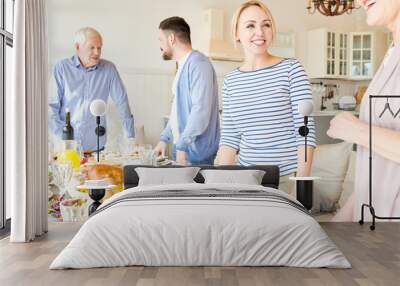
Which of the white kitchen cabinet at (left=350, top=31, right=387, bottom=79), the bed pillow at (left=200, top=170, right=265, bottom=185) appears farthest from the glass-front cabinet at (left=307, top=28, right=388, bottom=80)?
the bed pillow at (left=200, top=170, right=265, bottom=185)

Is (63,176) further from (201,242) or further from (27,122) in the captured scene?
(201,242)

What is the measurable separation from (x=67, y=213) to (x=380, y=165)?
11.6 ft

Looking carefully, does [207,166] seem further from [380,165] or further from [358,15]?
[358,15]

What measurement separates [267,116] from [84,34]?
2314 mm

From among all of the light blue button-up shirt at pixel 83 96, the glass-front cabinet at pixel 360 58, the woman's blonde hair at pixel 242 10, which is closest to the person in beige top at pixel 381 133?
the glass-front cabinet at pixel 360 58

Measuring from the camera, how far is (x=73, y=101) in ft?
24.3

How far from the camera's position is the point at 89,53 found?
24.5 ft

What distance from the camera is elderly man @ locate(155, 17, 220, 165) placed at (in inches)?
290

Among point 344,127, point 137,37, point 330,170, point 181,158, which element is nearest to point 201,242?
point 181,158

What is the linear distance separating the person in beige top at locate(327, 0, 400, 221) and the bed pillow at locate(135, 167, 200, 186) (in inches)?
69.0

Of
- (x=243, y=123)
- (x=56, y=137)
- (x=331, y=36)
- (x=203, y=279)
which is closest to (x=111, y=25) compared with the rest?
(x=56, y=137)

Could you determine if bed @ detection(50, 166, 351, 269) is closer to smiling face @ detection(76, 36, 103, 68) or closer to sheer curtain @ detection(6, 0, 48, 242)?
sheer curtain @ detection(6, 0, 48, 242)

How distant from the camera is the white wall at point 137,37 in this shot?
7383mm

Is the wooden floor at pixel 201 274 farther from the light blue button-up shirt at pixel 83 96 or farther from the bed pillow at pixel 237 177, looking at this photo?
the light blue button-up shirt at pixel 83 96
